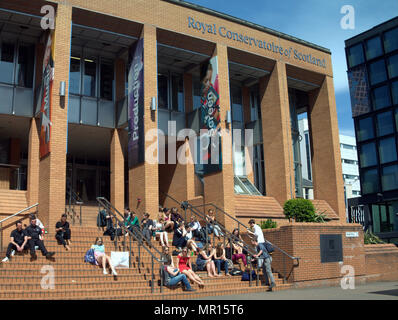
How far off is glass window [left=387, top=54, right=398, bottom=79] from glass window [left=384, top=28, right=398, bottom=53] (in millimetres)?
812

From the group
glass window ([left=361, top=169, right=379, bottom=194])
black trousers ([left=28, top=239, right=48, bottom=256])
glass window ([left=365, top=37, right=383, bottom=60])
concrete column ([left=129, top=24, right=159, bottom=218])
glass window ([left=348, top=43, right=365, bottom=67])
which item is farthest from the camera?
glass window ([left=348, top=43, right=365, bottom=67])

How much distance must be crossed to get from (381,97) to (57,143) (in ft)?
109

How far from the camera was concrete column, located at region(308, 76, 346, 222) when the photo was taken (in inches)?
982

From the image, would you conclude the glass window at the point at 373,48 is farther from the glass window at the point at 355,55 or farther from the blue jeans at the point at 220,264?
the blue jeans at the point at 220,264

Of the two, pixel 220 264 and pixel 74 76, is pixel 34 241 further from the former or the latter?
pixel 74 76

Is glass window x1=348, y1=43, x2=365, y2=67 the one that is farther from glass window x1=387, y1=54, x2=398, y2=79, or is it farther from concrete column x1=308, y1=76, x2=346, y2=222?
concrete column x1=308, y1=76, x2=346, y2=222

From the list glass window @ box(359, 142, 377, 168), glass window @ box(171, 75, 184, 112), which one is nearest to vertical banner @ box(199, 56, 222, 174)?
glass window @ box(171, 75, 184, 112)

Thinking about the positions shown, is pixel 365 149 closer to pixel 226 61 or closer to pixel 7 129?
pixel 226 61

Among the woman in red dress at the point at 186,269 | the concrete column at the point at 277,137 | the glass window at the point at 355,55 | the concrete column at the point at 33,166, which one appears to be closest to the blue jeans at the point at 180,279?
the woman in red dress at the point at 186,269

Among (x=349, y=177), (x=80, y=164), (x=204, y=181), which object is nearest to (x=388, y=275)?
(x=204, y=181)

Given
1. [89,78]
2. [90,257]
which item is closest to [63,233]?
[90,257]

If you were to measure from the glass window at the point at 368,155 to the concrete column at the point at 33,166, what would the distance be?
3185 centimetres

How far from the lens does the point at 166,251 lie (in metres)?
12.3

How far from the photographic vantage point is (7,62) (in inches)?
772
